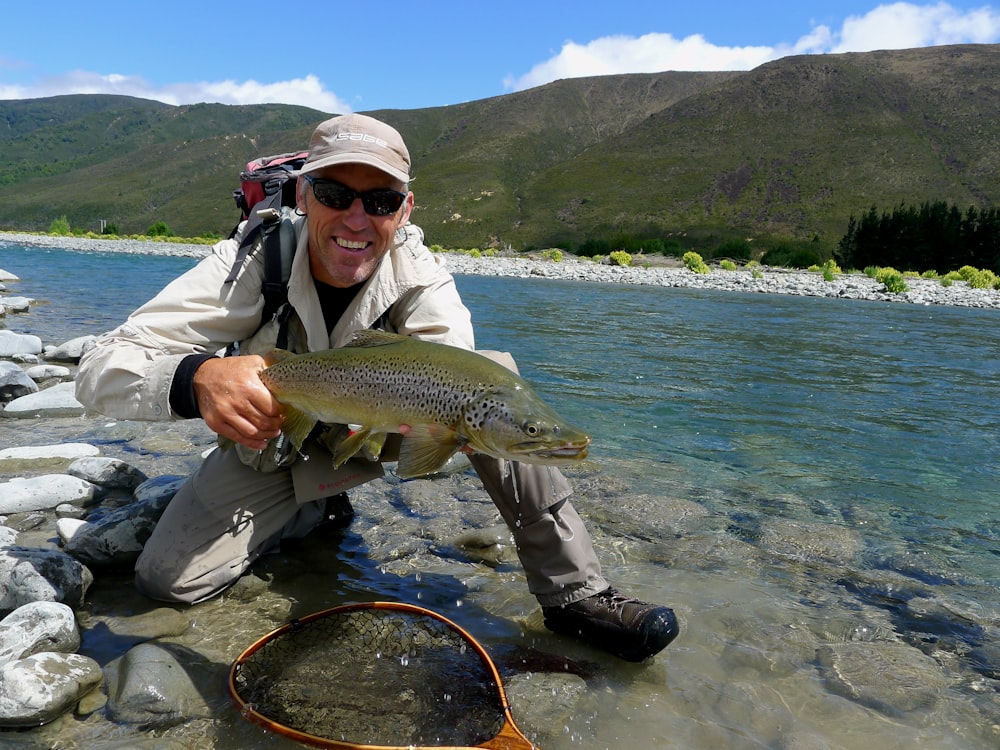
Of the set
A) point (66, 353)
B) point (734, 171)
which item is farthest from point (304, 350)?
point (734, 171)

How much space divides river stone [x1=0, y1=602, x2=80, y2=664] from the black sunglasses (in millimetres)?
2030

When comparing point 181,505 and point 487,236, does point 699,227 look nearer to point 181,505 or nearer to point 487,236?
point 487,236

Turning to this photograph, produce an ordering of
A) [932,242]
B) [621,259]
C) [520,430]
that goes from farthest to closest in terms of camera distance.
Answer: [932,242], [621,259], [520,430]

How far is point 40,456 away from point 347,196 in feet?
11.9

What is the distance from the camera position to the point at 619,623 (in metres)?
3.03

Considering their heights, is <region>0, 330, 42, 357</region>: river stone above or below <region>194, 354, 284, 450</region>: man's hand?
below

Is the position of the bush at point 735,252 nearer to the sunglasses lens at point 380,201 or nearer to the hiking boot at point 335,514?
the hiking boot at point 335,514

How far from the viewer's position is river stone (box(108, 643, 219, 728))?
8.38 ft

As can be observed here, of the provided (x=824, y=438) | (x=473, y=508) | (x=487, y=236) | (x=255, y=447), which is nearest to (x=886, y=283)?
Answer: (x=824, y=438)

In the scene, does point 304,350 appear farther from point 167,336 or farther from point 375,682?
point 375,682

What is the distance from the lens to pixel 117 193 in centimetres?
16488

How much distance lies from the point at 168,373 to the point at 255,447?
1.54ft

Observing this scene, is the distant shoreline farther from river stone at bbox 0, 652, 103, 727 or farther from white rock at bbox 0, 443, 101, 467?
river stone at bbox 0, 652, 103, 727

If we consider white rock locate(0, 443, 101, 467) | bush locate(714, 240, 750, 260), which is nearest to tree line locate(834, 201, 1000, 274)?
bush locate(714, 240, 750, 260)
